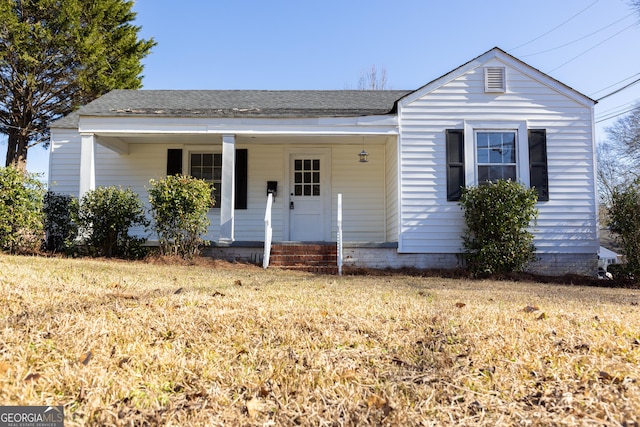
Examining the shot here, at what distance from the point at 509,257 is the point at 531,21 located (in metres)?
15.9

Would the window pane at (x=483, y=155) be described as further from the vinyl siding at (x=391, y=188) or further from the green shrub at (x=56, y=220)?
Result: the green shrub at (x=56, y=220)

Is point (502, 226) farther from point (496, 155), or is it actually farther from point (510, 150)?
point (510, 150)

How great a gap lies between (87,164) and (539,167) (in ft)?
28.9

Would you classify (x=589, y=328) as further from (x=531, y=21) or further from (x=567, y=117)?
(x=531, y=21)

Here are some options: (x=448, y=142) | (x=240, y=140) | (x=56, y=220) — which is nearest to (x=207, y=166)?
(x=240, y=140)

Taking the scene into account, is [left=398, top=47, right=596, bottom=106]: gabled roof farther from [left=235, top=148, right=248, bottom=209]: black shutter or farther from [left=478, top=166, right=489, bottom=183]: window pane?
[left=235, top=148, right=248, bottom=209]: black shutter

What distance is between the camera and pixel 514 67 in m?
9.03

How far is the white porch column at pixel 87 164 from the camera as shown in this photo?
8938mm

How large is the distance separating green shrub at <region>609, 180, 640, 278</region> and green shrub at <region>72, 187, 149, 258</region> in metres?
8.61

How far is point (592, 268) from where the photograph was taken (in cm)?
877

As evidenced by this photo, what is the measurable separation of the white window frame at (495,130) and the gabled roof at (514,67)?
949 millimetres

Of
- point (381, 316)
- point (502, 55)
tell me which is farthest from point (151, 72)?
point (381, 316)

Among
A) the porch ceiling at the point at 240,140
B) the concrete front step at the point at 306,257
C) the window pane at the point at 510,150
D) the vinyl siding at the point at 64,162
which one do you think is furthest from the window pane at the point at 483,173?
the vinyl siding at the point at 64,162

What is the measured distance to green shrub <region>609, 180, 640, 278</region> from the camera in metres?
7.96
